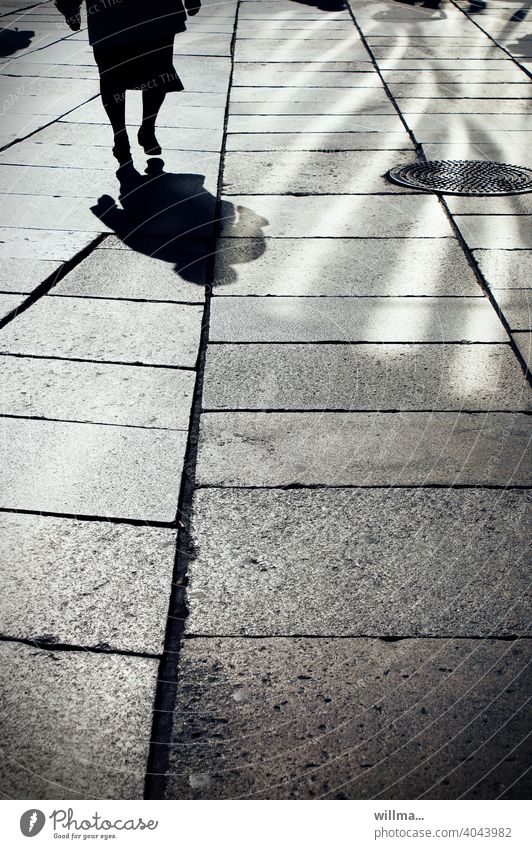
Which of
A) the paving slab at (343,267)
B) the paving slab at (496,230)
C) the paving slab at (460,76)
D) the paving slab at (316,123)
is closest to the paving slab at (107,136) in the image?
the paving slab at (316,123)

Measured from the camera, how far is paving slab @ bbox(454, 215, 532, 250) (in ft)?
19.4

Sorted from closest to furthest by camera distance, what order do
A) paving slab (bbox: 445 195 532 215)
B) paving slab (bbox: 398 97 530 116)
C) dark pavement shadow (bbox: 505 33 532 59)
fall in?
paving slab (bbox: 445 195 532 215)
paving slab (bbox: 398 97 530 116)
dark pavement shadow (bbox: 505 33 532 59)

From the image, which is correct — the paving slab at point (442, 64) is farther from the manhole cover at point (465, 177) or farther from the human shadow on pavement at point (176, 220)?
the human shadow on pavement at point (176, 220)

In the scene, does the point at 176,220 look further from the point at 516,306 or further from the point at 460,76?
the point at 460,76

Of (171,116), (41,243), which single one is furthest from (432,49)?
(41,243)

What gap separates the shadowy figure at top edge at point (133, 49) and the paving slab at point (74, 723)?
529 cm

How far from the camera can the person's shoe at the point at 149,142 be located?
716 cm

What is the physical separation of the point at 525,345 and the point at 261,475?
5.95ft

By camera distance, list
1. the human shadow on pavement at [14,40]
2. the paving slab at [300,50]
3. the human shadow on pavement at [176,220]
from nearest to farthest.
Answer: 1. the human shadow on pavement at [176,220]
2. the paving slab at [300,50]
3. the human shadow on pavement at [14,40]

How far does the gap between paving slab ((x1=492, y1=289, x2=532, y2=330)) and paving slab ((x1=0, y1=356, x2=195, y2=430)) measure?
1813 millimetres

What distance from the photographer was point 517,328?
4812 millimetres

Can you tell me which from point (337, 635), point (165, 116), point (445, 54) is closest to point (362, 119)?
point (165, 116)

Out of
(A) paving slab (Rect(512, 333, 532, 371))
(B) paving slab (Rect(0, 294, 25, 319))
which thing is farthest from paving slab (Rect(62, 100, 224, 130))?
(A) paving slab (Rect(512, 333, 532, 371))

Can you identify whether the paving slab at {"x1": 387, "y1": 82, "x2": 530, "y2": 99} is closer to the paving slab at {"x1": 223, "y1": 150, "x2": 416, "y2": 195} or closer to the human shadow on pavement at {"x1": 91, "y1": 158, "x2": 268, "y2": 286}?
the paving slab at {"x1": 223, "y1": 150, "x2": 416, "y2": 195}
